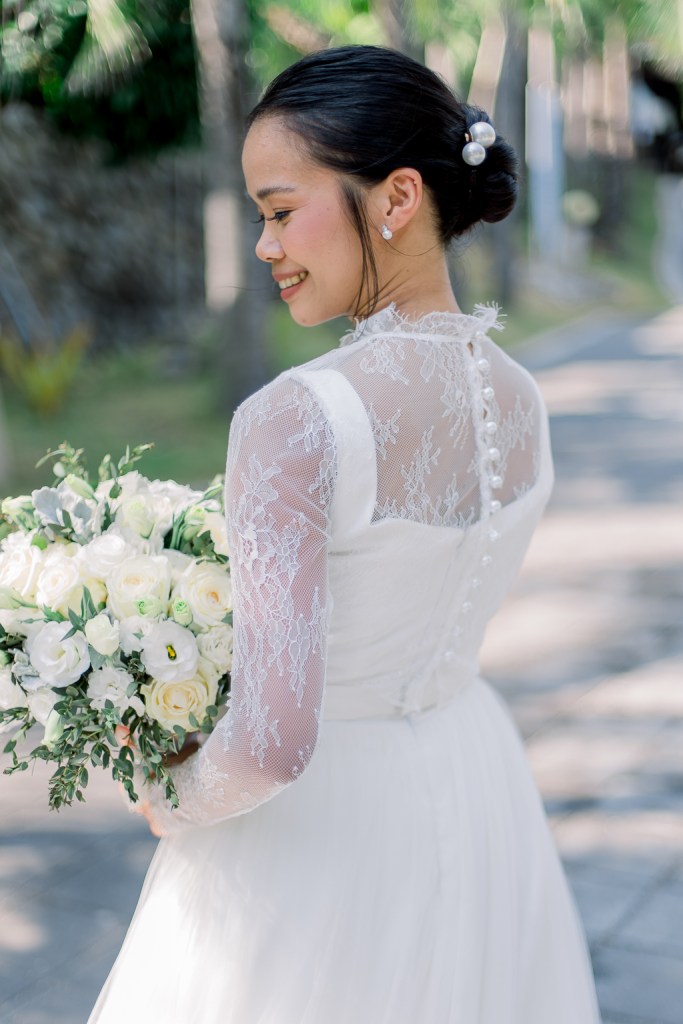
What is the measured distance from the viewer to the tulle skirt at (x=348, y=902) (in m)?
1.75

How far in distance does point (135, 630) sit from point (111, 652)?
44mm

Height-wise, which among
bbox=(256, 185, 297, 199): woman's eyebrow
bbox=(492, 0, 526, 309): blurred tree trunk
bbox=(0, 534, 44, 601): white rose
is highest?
bbox=(256, 185, 297, 199): woman's eyebrow

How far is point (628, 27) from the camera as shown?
23.2 m

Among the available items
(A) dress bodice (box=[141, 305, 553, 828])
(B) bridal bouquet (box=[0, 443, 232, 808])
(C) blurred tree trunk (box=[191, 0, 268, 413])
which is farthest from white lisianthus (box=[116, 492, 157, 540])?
(C) blurred tree trunk (box=[191, 0, 268, 413])

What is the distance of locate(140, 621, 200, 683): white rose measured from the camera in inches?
67.5

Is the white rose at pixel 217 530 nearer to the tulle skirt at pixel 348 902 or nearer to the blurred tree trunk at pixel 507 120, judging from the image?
the tulle skirt at pixel 348 902

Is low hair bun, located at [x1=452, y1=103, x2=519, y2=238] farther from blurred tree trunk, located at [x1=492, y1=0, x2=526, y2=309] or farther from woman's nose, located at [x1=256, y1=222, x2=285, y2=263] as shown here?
blurred tree trunk, located at [x1=492, y1=0, x2=526, y2=309]

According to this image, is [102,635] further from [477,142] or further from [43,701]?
[477,142]

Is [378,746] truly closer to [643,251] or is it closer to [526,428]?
[526,428]

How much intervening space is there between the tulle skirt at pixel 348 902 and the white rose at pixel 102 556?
387 millimetres

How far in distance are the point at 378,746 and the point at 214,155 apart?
32.5ft

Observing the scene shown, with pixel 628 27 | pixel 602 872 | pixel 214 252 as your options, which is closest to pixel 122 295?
pixel 214 252

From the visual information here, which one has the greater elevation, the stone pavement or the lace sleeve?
the lace sleeve

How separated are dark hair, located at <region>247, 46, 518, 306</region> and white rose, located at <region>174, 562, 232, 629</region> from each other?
0.44 metres
